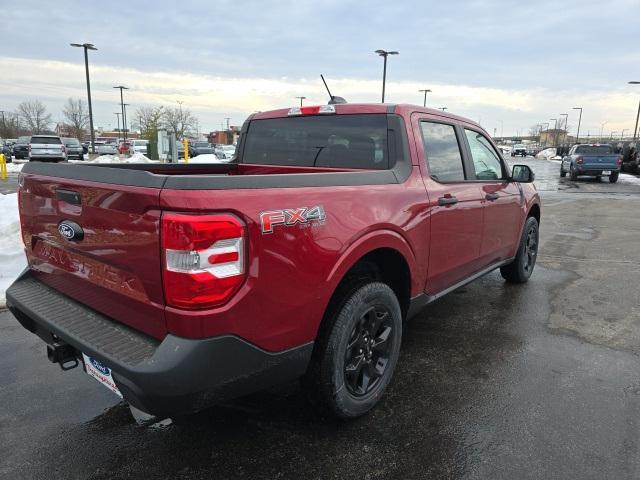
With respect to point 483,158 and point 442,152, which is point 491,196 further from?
point 442,152

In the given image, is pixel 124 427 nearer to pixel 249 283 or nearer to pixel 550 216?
pixel 249 283

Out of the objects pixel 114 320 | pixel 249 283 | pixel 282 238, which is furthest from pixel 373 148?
pixel 114 320

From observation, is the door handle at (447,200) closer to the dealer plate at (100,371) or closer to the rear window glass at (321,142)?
the rear window glass at (321,142)

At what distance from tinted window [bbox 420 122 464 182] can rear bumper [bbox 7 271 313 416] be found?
68.1 inches

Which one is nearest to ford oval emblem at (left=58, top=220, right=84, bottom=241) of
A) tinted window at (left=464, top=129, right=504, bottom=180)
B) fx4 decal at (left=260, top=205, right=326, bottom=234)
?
fx4 decal at (left=260, top=205, right=326, bottom=234)

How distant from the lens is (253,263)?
197 centimetres

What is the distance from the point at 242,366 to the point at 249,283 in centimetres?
38

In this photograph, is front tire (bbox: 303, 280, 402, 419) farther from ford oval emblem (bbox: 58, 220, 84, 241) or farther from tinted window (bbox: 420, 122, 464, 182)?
ford oval emblem (bbox: 58, 220, 84, 241)

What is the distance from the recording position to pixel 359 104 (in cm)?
341

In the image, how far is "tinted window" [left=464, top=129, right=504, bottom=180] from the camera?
4.12 metres

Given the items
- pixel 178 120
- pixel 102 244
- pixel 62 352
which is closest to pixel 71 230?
pixel 102 244

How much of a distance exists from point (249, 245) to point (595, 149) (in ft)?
82.2

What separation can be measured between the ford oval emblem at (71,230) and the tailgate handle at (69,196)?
0.11 metres

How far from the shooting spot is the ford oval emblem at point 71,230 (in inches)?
90.5
